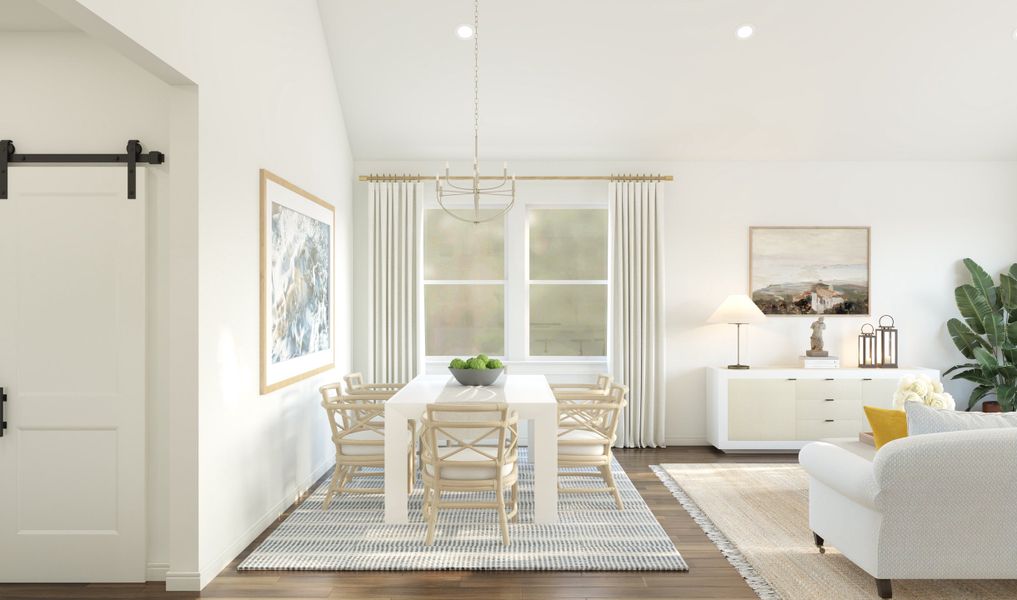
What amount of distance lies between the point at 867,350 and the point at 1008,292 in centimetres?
144

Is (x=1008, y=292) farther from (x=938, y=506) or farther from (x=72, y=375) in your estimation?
(x=72, y=375)

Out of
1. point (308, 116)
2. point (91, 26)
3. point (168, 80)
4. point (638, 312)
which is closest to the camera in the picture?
point (91, 26)

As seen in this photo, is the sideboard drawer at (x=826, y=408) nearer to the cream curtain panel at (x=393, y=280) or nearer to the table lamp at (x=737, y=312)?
the table lamp at (x=737, y=312)

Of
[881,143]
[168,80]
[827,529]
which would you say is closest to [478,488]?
[827,529]

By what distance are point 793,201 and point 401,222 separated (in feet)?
13.1

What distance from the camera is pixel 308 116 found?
5430 millimetres

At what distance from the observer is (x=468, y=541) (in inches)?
162

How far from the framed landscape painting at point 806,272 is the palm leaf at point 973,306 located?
2.86 ft

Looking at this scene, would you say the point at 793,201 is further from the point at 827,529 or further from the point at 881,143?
the point at 827,529

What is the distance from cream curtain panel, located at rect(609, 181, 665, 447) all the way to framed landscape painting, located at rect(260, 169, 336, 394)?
2.76 m

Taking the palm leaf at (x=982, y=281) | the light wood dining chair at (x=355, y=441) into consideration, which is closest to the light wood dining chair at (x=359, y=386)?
the light wood dining chair at (x=355, y=441)

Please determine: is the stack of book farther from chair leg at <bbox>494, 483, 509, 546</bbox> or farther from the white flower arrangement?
chair leg at <bbox>494, 483, 509, 546</bbox>

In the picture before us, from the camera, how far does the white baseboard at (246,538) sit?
140 inches

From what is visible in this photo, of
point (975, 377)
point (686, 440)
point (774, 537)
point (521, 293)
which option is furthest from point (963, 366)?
point (521, 293)
